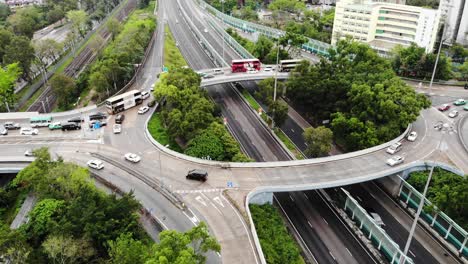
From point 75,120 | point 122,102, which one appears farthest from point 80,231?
point 122,102

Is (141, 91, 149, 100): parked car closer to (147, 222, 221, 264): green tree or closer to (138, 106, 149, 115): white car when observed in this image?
(138, 106, 149, 115): white car

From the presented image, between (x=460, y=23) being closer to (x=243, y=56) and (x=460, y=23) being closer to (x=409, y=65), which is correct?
(x=409, y=65)

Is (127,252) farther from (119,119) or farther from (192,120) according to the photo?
(119,119)

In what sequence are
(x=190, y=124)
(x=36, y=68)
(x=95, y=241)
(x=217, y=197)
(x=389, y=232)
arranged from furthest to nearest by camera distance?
1. (x=36, y=68)
2. (x=190, y=124)
3. (x=389, y=232)
4. (x=217, y=197)
5. (x=95, y=241)

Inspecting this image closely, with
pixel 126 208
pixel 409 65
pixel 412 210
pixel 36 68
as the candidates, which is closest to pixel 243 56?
pixel 409 65

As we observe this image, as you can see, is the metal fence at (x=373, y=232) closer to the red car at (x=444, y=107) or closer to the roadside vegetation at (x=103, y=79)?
the red car at (x=444, y=107)

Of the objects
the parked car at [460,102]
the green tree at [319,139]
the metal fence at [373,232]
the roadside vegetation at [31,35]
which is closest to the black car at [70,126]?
the roadside vegetation at [31,35]
